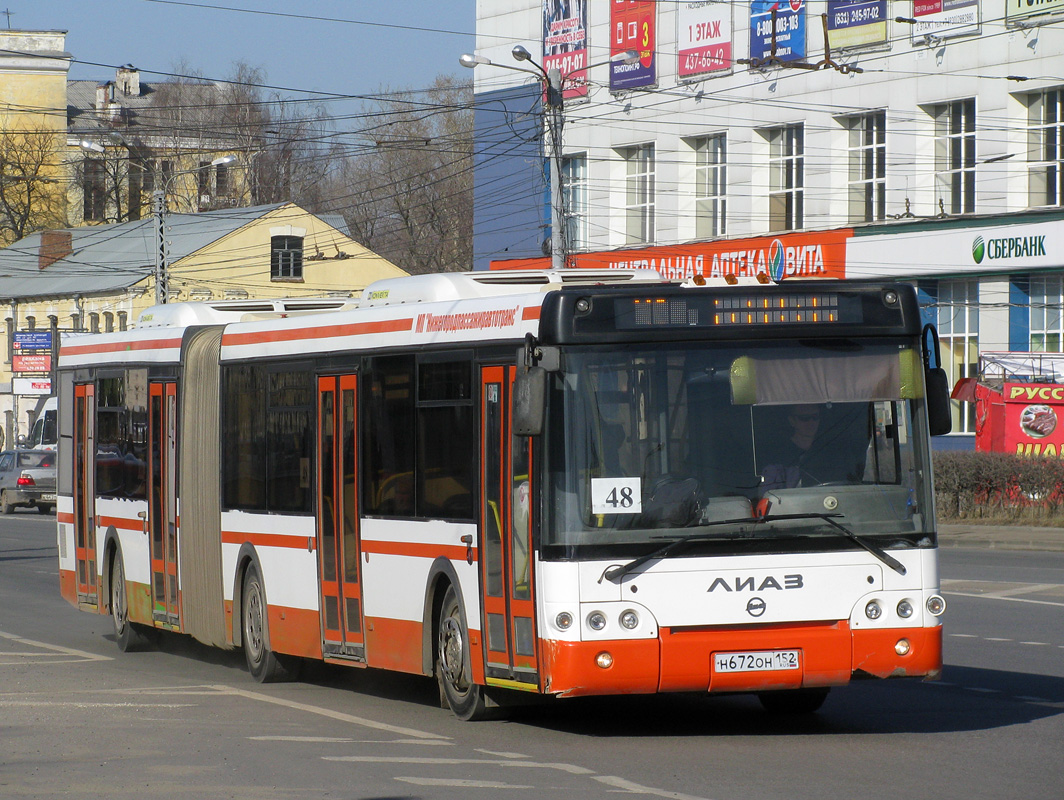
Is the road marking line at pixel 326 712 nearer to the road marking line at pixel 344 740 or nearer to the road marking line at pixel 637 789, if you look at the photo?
the road marking line at pixel 344 740

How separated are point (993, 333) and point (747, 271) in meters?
7.33

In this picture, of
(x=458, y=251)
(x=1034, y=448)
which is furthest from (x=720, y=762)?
(x=458, y=251)

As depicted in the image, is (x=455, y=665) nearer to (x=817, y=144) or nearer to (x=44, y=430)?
(x=817, y=144)

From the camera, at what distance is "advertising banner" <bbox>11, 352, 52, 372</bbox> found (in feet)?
214

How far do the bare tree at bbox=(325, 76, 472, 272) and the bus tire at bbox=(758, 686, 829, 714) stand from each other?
74191 mm

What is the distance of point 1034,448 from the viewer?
3484 cm

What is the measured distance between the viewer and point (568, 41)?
5134 cm

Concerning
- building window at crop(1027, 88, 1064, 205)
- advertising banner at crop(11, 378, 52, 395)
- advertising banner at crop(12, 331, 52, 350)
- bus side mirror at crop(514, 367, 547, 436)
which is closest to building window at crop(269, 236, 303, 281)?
advertising banner at crop(12, 331, 52, 350)

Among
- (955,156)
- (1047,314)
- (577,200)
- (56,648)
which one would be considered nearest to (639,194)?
(577,200)

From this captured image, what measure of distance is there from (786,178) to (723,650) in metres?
37.1

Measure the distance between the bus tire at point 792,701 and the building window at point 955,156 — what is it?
30.6 m

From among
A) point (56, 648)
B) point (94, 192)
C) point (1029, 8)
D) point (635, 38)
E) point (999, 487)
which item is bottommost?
point (56, 648)

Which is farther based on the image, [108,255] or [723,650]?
[108,255]

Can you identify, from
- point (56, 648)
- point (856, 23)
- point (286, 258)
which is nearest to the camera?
point (56, 648)
